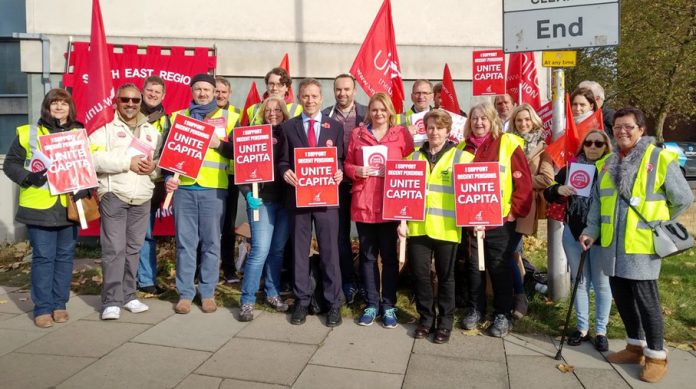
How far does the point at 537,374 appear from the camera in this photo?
4.29 metres

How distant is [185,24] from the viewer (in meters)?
9.31

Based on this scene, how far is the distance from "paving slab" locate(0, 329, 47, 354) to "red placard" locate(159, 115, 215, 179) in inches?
69.6

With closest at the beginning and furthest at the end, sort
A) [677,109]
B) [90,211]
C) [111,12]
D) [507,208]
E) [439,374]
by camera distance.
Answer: [439,374] → [507,208] → [90,211] → [111,12] → [677,109]

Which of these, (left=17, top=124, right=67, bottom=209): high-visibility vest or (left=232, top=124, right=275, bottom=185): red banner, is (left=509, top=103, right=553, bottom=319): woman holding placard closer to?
(left=232, top=124, right=275, bottom=185): red banner

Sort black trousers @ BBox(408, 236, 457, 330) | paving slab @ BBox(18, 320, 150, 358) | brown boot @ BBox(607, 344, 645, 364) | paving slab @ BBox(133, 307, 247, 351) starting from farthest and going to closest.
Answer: black trousers @ BBox(408, 236, 457, 330) < paving slab @ BBox(133, 307, 247, 351) < paving slab @ BBox(18, 320, 150, 358) < brown boot @ BBox(607, 344, 645, 364)

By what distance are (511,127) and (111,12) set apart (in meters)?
6.72

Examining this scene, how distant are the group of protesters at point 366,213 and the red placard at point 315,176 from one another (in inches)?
4.3

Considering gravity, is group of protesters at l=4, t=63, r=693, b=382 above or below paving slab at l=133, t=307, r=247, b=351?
above

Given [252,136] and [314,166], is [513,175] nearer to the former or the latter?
[314,166]

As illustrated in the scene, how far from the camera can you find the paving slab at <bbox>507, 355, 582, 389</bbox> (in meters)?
4.12

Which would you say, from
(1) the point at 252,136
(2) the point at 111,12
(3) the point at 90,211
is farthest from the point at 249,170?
(2) the point at 111,12

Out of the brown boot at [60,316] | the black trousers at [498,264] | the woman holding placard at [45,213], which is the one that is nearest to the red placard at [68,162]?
the woman holding placard at [45,213]

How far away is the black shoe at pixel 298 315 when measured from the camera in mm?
5277

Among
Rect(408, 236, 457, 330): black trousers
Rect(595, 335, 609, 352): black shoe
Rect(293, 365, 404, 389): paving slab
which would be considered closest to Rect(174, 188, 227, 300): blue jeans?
Rect(293, 365, 404, 389): paving slab
